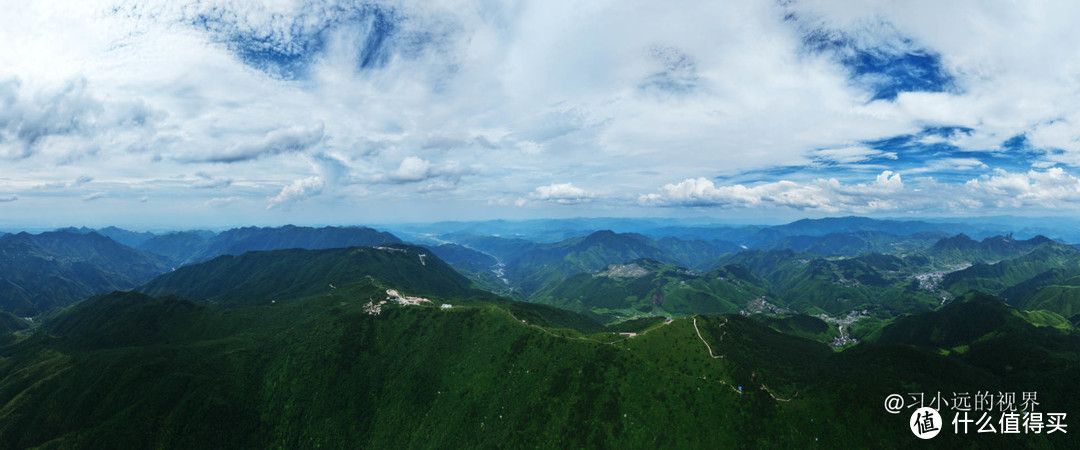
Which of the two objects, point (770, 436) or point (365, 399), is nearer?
point (770, 436)

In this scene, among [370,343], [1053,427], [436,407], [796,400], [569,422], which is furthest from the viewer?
[370,343]

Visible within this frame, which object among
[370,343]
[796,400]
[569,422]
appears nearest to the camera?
[796,400]

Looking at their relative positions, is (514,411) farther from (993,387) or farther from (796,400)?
(993,387)

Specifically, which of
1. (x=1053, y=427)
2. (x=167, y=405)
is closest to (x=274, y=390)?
(x=167, y=405)

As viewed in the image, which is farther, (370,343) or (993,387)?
(370,343)

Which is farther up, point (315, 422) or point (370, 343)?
point (370, 343)

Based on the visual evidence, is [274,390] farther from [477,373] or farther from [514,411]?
[514,411]

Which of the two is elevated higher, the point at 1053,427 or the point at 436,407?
the point at 1053,427

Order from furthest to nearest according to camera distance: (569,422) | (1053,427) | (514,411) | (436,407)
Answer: (436,407) < (514,411) < (569,422) < (1053,427)

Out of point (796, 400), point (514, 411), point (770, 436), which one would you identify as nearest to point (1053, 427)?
point (796, 400)
